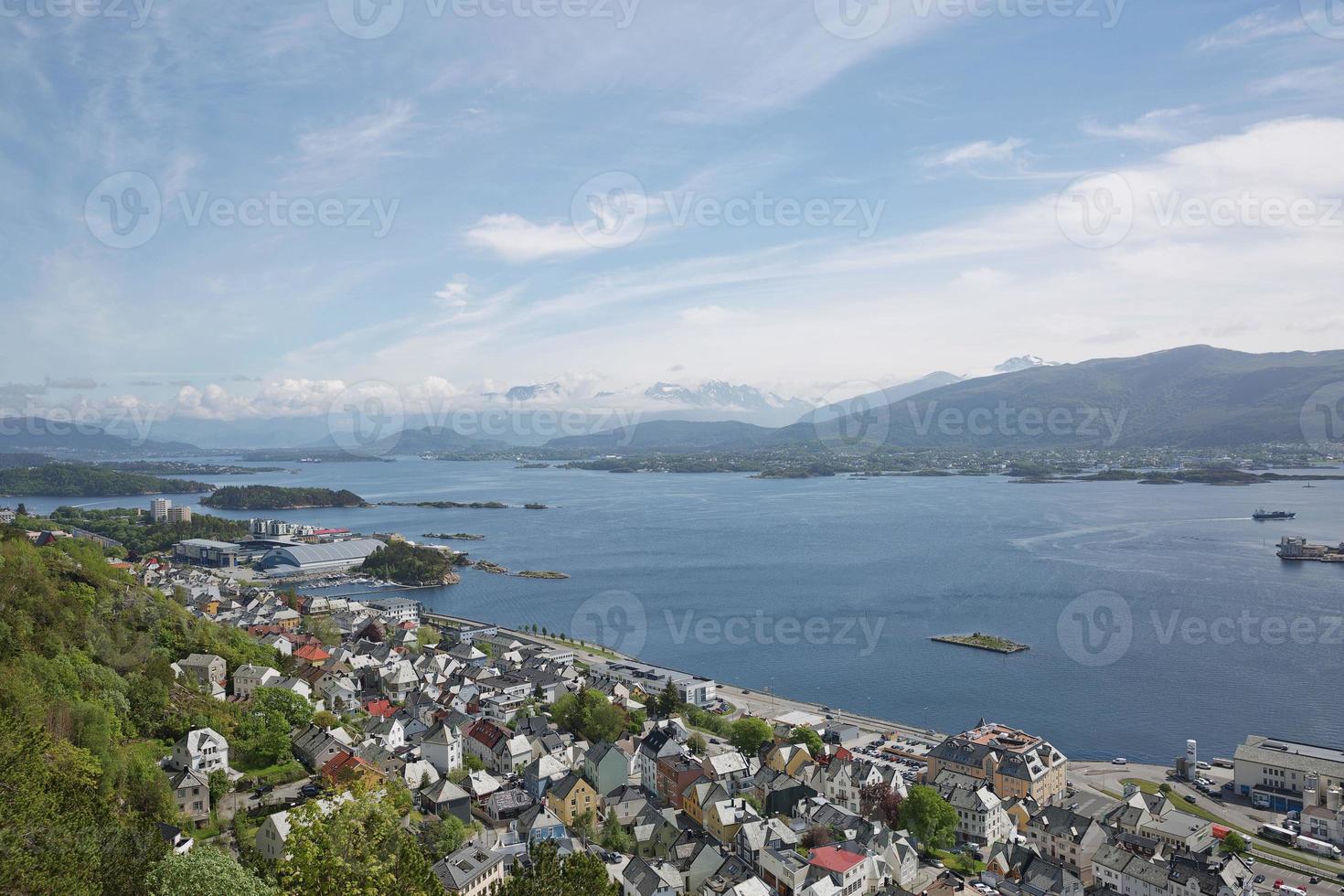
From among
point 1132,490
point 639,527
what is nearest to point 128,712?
point 639,527

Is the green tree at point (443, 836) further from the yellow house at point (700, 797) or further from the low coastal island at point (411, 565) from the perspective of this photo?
the low coastal island at point (411, 565)

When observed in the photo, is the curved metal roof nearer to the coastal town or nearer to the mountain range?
the coastal town

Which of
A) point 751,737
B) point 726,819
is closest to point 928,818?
point 726,819

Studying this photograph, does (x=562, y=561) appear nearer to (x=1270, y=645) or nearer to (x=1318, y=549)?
(x=1270, y=645)

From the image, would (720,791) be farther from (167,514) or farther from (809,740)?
(167,514)

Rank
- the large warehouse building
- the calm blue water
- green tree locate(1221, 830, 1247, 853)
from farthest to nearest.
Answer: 1. the large warehouse building
2. the calm blue water
3. green tree locate(1221, 830, 1247, 853)

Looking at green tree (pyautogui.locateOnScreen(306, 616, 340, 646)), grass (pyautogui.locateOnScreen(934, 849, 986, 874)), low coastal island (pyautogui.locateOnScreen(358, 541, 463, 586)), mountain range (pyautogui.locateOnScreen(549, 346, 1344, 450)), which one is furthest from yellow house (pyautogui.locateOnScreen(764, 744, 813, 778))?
mountain range (pyautogui.locateOnScreen(549, 346, 1344, 450))
